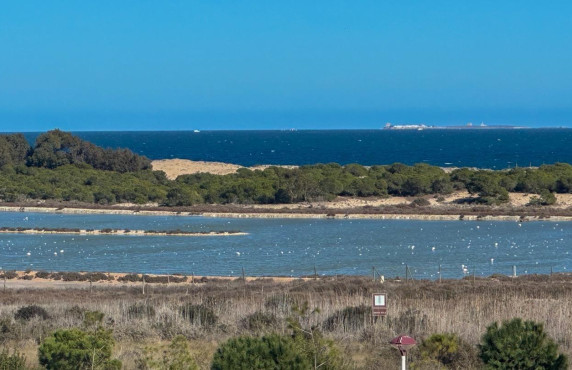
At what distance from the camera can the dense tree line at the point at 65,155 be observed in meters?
69.1

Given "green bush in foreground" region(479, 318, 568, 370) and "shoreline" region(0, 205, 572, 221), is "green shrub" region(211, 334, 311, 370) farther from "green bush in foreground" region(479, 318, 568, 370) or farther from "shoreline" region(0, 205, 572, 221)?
"shoreline" region(0, 205, 572, 221)

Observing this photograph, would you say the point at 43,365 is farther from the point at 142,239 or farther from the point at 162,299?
the point at 142,239

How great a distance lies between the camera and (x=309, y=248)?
36.6 m

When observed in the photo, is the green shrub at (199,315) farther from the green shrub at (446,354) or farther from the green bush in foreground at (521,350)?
the green bush in foreground at (521,350)

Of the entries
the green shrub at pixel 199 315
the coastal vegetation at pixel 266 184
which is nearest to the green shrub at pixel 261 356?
the green shrub at pixel 199 315

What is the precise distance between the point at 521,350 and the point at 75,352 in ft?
19.0

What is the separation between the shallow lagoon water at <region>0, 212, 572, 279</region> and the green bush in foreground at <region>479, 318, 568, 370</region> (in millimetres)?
16007

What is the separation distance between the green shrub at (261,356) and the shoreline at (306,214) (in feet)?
121

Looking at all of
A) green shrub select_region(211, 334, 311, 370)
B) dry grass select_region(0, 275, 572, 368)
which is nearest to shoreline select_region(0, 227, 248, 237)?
dry grass select_region(0, 275, 572, 368)

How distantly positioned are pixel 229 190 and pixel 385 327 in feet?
139

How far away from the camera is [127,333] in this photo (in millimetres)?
16078

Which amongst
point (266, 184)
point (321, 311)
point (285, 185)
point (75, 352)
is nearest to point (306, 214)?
point (285, 185)

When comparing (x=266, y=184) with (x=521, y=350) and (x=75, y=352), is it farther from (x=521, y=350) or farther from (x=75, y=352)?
(x=521, y=350)

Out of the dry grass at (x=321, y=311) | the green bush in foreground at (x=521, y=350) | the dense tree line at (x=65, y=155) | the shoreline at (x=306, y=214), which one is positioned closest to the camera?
the green bush in foreground at (x=521, y=350)
